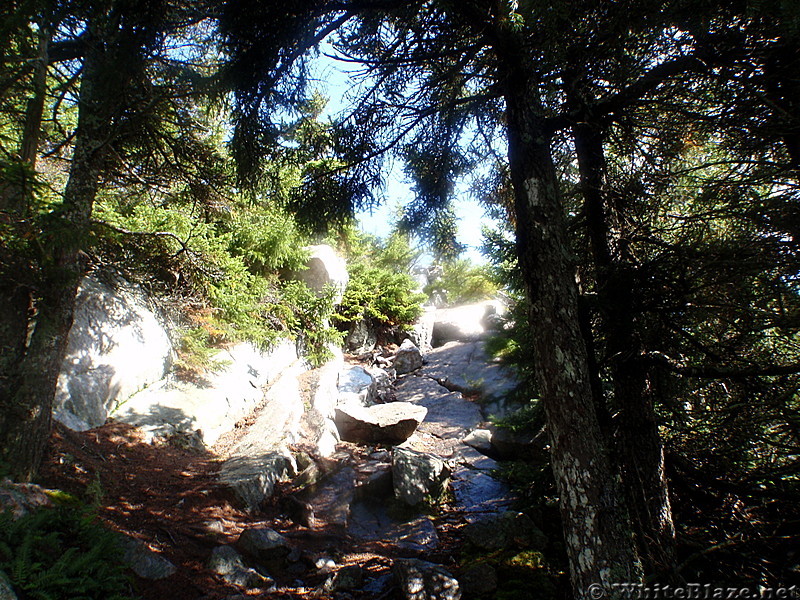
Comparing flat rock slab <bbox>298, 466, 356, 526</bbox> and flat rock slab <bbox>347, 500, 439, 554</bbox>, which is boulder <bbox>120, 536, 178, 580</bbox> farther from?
flat rock slab <bbox>347, 500, 439, 554</bbox>

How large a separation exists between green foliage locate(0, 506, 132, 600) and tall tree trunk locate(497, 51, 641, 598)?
3.96 m

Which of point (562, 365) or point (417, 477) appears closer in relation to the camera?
point (562, 365)

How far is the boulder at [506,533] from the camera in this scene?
5.45 m

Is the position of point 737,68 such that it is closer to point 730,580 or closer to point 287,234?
point 730,580

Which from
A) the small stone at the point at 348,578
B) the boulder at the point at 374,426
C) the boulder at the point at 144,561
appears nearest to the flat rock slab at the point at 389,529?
the small stone at the point at 348,578

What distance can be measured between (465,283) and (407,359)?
29.6 ft

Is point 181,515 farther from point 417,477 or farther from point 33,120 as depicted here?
point 33,120

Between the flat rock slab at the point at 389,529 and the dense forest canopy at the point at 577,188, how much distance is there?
2864 mm

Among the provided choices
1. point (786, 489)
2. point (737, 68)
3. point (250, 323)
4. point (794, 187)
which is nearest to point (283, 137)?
point (250, 323)

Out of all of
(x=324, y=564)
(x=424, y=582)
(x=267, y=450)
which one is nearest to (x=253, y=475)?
(x=267, y=450)

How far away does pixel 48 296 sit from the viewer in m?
5.07

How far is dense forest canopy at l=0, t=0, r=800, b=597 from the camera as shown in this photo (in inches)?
153

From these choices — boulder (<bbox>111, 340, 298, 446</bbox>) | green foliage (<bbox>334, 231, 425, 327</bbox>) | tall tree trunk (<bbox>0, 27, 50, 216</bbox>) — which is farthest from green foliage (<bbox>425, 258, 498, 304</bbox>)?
tall tree trunk (<bbox>0, 27, 50, 216</bbox>)

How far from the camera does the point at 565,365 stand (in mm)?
4008
